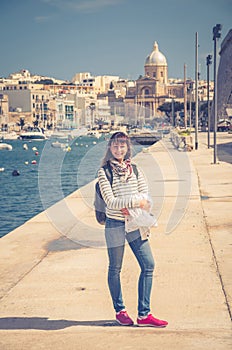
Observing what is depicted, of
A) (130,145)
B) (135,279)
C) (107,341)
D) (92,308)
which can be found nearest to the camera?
(107,341)

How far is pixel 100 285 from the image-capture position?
614 centimetres

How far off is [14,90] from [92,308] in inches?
6956

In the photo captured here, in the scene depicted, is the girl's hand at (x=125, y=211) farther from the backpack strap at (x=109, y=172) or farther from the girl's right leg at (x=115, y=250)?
the backpack strap at (x=109, y=172)

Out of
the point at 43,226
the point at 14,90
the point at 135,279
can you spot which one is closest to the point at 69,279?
the point at 135,279

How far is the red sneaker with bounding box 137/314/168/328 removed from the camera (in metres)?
4.92

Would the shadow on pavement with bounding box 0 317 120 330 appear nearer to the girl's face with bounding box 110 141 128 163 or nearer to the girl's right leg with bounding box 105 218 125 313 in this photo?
the girl's right leg with bounding box 105 218 125 313

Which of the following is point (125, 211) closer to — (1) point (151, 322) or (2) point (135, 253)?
(2) point (135, 253)

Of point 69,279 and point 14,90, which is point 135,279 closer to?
point 69,279

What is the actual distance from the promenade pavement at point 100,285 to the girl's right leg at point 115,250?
0.75 feet

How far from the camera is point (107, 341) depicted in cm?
464

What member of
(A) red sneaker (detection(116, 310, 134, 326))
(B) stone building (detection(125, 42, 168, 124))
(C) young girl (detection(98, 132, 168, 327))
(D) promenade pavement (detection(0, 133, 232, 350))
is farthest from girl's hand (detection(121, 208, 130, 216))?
(B) stone building (detection(125, 42, 168, 124))

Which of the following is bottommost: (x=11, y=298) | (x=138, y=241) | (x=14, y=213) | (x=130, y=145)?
(x=14, y=213)

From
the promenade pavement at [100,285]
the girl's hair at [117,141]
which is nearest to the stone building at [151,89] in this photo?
the promenade pavement at [100,285]

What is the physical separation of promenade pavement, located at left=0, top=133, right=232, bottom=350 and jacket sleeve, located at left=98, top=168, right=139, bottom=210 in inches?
37.6
